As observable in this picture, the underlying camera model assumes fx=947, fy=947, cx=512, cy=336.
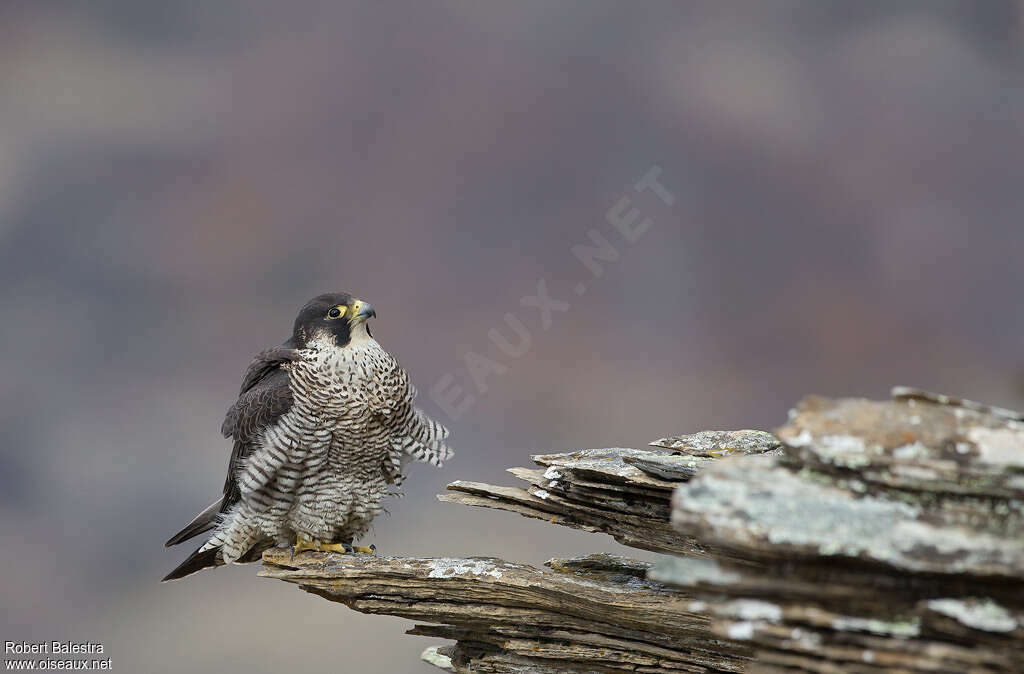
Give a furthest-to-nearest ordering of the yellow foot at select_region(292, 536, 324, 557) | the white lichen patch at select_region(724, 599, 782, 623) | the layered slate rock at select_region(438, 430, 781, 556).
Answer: the yellow foot at select_region(292, 536, 324, 557)
the layered slate rock at select_region(438, 430, 781, 556)
the white lichen patch at select_region(724, 599, 782, 623)

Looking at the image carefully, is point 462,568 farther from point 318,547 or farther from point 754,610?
point 754,610

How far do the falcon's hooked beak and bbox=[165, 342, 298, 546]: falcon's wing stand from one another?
274 millimetres

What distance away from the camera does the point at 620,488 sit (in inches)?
124

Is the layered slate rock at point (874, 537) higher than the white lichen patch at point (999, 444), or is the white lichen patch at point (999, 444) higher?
the white lichen patch at point (999, 444)

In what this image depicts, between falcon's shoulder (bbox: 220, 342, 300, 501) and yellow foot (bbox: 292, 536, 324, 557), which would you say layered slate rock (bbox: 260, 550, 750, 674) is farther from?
falcon's shoulder (bbox: 220, 342, 300, 501)

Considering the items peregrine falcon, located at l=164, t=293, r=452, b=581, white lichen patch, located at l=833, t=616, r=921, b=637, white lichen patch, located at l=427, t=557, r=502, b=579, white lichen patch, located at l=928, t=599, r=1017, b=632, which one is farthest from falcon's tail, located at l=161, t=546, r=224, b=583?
white lichen patch, located at l=928, t=599, r=1017, b=632

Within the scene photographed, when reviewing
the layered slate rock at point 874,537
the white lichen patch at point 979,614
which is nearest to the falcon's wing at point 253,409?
the layered slate rock at point 874,537

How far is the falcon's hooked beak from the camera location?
341 centimetres

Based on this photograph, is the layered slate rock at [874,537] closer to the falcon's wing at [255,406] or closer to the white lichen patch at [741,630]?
the white lichen patch at [741,630]

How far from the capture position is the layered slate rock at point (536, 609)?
10.2ft

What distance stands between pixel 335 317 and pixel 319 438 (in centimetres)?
44

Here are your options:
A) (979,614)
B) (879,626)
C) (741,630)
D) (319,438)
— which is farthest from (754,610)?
(319,438)

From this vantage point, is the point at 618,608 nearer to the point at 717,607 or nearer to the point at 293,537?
the point at 717,607

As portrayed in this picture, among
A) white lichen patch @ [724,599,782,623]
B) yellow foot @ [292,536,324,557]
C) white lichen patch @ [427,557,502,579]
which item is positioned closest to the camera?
white lichen patch @ [724,599,782,623]
